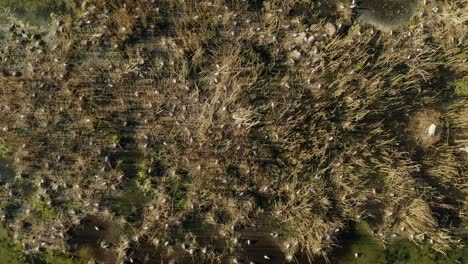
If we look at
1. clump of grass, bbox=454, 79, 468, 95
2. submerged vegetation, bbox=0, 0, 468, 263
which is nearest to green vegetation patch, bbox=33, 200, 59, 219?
submerged vegetation, bbox=0, 0, 468, 263

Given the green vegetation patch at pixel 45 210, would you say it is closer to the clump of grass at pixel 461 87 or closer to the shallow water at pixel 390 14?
the shallow water at pixel 390 14

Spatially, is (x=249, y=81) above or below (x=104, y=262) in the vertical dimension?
above

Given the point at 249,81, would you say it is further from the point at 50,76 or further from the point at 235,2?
the point at 50,76

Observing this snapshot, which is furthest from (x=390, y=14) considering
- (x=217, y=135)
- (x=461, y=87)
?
(x=217, y=135)

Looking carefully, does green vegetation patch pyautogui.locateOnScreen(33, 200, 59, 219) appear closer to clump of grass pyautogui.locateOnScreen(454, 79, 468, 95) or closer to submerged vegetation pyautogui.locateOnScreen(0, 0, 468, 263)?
submerged vegetation pyautogui.locateOnScreen(0, 0, 468, 263)

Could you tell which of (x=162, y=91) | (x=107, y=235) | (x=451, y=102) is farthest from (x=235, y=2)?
(x=107, y=235)

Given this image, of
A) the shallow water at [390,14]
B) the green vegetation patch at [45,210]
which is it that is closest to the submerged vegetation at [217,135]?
the green vegetation patch at [45,210]

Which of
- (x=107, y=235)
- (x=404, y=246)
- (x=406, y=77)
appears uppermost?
(x=406, y=77)
